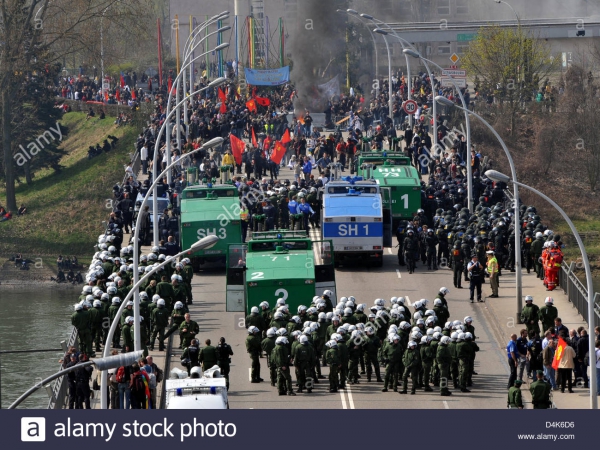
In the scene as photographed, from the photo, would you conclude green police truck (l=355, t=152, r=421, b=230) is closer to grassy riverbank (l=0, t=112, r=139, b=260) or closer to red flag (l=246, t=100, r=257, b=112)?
red flag (l=246, t=100, r=257, b=112)

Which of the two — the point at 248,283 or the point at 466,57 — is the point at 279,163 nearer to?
the point at 248,283

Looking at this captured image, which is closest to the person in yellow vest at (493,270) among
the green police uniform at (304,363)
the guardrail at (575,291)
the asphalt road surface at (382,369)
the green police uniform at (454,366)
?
the asphalt road surface at (382,369)

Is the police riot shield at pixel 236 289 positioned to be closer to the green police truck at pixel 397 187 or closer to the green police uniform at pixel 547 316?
the green police uniform at pixel 547 316

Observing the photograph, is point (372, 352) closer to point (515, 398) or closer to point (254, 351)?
point (254, 351)

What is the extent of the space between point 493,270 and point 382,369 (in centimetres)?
830

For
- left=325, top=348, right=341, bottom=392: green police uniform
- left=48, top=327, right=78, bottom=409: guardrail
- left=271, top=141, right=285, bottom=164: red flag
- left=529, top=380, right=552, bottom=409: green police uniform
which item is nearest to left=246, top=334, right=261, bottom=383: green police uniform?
left=325, top=348, right=341, bottom=392: green police uniform

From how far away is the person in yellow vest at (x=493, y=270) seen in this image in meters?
47.3

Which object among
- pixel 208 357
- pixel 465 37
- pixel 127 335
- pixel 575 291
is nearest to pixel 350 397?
pixel 208 357

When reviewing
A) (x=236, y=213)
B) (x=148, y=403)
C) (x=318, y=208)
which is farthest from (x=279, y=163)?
(x=148, y=403)

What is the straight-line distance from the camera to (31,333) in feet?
201

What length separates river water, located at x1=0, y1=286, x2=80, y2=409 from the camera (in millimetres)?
50875

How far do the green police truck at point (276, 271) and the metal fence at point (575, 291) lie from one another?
6700mm

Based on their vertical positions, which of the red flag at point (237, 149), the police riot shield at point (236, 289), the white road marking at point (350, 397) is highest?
the red flag at point (237, 149)

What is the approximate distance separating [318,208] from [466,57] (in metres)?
40.7
